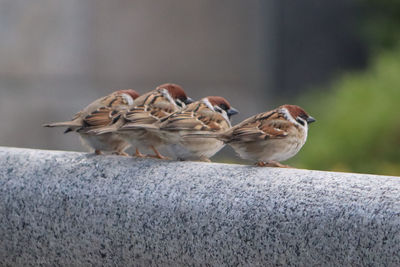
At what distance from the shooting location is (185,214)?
3.08 meters

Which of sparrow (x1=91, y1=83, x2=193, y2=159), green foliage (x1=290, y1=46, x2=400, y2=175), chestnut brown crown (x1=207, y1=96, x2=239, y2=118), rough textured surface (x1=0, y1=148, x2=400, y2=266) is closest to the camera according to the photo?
rough textured surface (x1=0, y1=148, x2=400, y2=266)

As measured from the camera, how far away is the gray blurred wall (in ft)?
36.2

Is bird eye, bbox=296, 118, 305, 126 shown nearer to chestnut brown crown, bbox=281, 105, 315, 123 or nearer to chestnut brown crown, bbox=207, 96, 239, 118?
chestnut brown crown, bbox=281, 105, 315, 123

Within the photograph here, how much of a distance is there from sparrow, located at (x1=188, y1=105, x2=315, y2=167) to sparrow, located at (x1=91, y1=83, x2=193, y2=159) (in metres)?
0.44

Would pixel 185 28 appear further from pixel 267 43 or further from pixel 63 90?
pixel 63 90

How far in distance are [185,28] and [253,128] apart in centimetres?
955

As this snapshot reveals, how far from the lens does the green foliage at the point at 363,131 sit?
5945mm

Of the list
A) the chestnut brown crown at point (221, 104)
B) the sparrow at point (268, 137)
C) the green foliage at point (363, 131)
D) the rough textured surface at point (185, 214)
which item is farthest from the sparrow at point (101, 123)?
the green foliage at point (363, 131)

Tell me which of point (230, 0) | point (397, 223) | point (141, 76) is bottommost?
point (141, 76)

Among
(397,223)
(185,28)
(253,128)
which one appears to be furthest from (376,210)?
(185,28)

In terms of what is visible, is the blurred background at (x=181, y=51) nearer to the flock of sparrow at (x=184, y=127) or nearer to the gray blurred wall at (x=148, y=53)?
the gray blurred wall at (x=148, y=53)

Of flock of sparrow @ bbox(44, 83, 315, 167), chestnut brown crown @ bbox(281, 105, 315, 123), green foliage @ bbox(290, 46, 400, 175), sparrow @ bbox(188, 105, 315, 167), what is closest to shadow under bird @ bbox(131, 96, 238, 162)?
flock of sparrow @ bbox(44, 83, 315, 167)

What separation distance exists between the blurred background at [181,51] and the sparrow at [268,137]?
12.9ft

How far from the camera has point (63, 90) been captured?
11.3m
